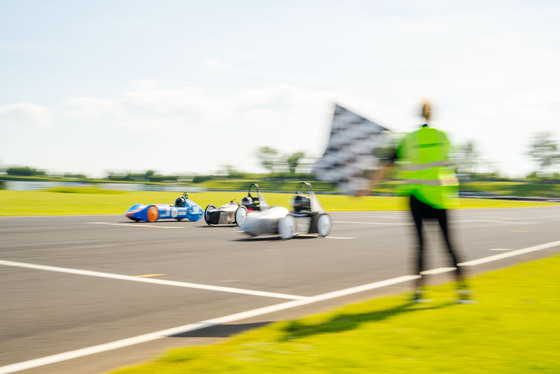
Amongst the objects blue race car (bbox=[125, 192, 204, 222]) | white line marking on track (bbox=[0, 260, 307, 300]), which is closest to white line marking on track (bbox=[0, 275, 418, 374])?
white line marking on track (bbox=[0, 260, 307, 300])

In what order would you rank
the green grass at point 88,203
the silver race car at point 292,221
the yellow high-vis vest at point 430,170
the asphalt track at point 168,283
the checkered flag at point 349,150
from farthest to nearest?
the green grass at point 88,203, the silver race car at point 292,221, the checkered flag at point 349,150, the yellow high-vis vest at point 430,170, the asphalt track at point 168,283

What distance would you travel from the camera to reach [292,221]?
14.5 meters

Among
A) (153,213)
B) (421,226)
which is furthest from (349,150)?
(153,213)

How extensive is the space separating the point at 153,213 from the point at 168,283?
44.1 feet

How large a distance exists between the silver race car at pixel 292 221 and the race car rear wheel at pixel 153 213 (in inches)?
280

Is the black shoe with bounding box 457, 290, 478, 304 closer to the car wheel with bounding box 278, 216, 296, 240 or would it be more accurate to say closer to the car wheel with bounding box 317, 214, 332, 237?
the car wheel with bounding box 278, 216, 296, 240

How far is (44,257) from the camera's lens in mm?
10445

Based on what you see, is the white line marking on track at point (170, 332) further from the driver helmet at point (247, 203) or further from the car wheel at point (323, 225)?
the driver helmet at point (247, 203)

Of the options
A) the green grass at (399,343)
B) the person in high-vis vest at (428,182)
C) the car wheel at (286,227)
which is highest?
the person in high-vis vest at (428,182)

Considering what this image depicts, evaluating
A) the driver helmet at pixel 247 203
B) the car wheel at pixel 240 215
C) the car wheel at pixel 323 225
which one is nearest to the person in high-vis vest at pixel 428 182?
the car wheel at pixel 323 225

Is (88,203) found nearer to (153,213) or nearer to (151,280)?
(153,213)

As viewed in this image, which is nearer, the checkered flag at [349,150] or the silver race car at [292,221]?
the checkered flag at [349,150]

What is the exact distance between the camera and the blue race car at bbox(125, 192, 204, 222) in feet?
67.6

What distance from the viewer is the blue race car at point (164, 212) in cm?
2059
